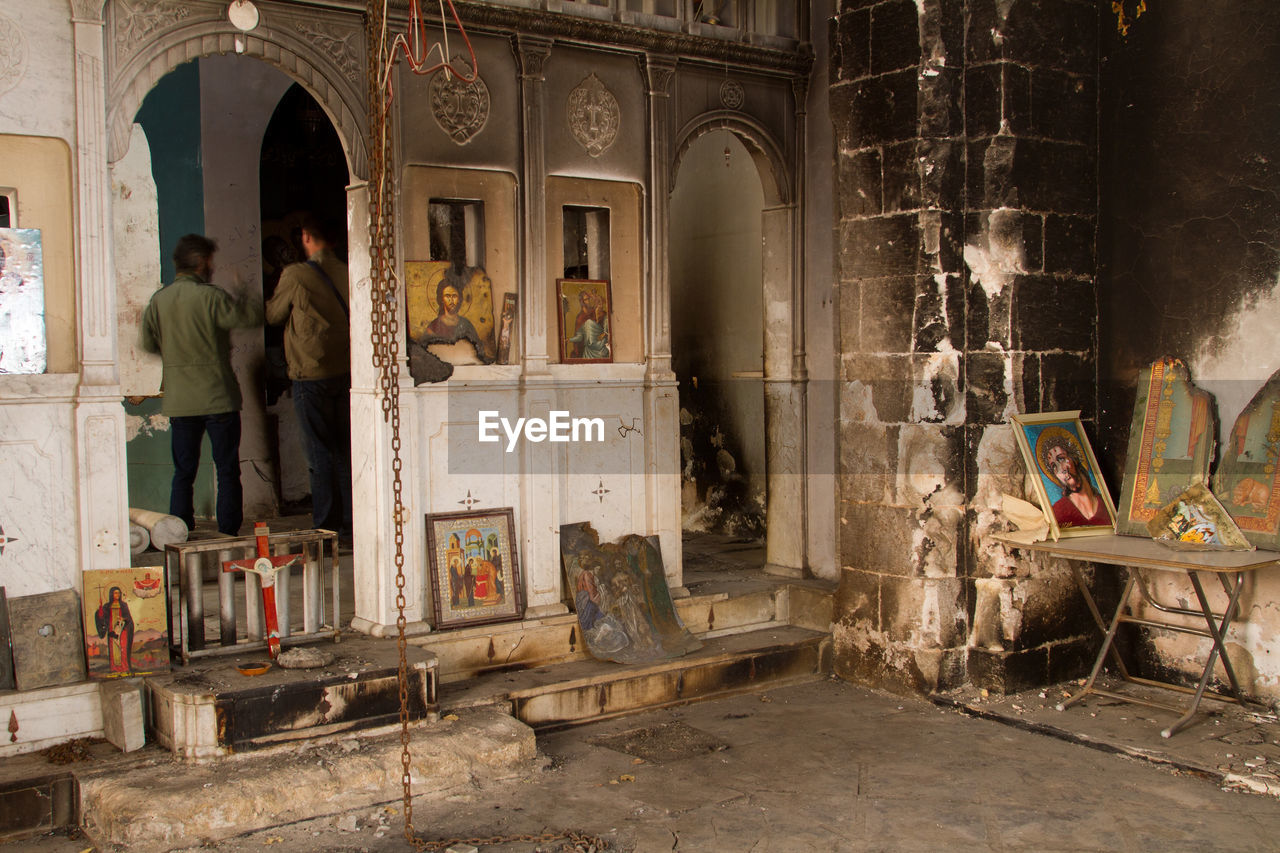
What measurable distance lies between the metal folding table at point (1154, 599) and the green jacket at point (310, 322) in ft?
15.7

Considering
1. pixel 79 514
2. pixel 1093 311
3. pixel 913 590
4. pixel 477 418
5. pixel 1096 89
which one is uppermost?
pixel 1096 89

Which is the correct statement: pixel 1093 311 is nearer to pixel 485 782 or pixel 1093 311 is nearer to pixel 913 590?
pixel 913 590

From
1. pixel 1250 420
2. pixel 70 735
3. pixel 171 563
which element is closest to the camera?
pixel 70 735

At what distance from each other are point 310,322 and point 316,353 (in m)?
0.22

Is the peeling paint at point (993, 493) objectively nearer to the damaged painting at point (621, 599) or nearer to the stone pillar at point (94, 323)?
the damaged painting at point (621, 599)

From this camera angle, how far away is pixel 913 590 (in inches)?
272

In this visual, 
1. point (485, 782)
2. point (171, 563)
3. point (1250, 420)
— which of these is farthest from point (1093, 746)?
point (171, 563)

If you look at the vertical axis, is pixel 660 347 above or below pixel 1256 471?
above

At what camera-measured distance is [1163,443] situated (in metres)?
6.79

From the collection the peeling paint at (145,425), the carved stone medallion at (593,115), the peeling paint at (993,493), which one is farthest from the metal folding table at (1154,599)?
the peeling paint at (145,425)

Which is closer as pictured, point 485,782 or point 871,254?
point 485,782

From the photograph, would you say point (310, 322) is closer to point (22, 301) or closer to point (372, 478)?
point (372, 478)

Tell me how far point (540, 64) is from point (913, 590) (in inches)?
147

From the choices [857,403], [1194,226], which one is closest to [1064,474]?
[857,403]
